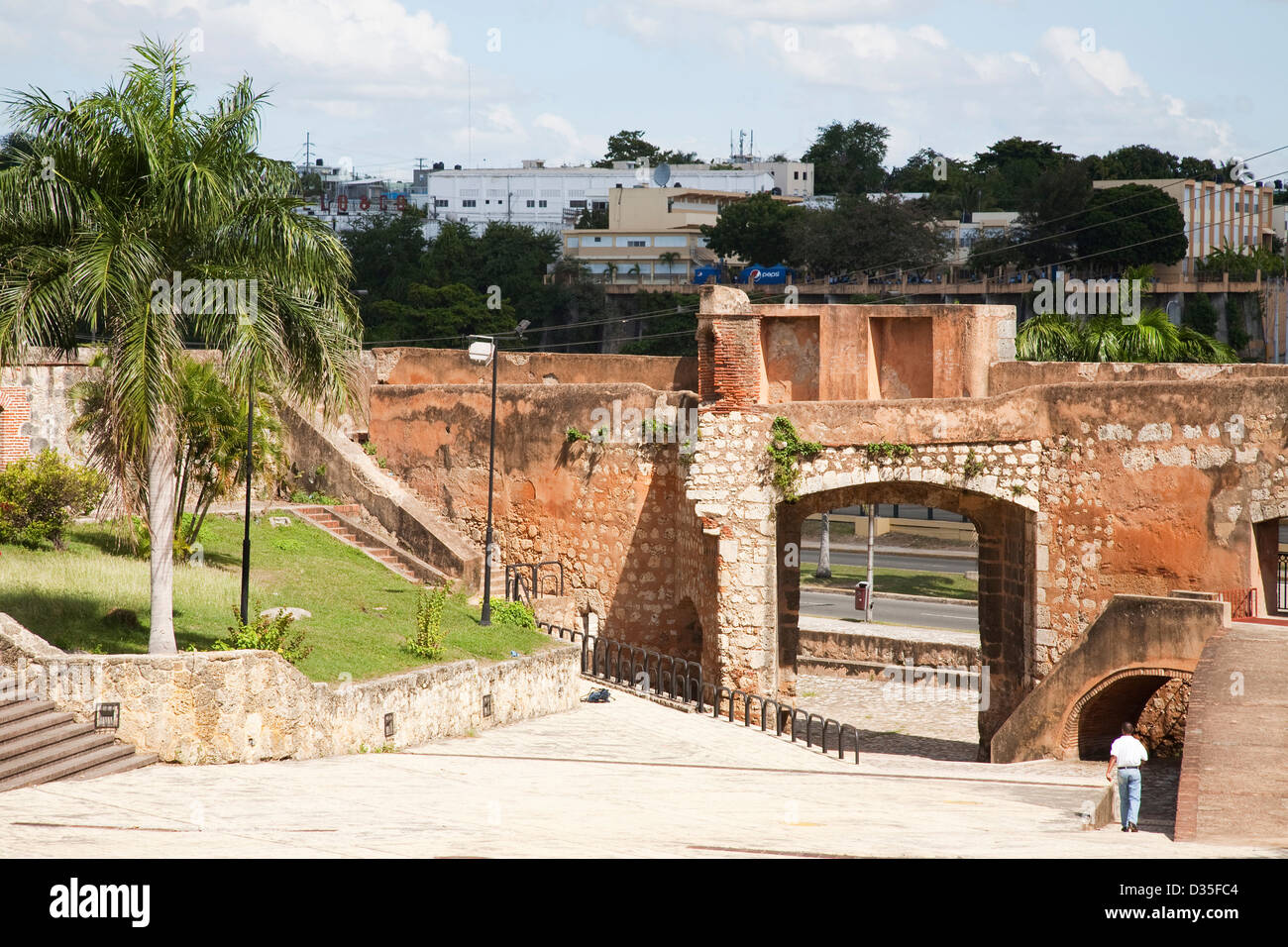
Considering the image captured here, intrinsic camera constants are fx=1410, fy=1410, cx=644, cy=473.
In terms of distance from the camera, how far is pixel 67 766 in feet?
42.9

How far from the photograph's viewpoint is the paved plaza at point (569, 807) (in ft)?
34.0

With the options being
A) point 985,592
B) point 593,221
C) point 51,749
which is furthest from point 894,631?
point 593,221

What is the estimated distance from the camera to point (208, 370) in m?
20.3

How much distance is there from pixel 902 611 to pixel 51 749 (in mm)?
26468

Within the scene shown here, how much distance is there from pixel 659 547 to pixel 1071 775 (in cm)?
900

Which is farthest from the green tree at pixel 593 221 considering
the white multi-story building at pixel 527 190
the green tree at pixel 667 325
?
the green tree at pixel 667 325

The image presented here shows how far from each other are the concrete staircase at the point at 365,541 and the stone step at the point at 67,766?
33.1 ft

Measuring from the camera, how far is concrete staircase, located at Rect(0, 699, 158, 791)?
1273 cm

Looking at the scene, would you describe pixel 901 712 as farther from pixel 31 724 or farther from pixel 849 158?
pixel 849 158

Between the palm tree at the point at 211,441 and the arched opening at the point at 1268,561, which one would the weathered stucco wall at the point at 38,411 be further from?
the arched opening at the point at 1268,561

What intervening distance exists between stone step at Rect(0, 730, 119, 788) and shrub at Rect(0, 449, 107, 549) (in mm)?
7129

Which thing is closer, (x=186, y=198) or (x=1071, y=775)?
(x=186, y=198)
